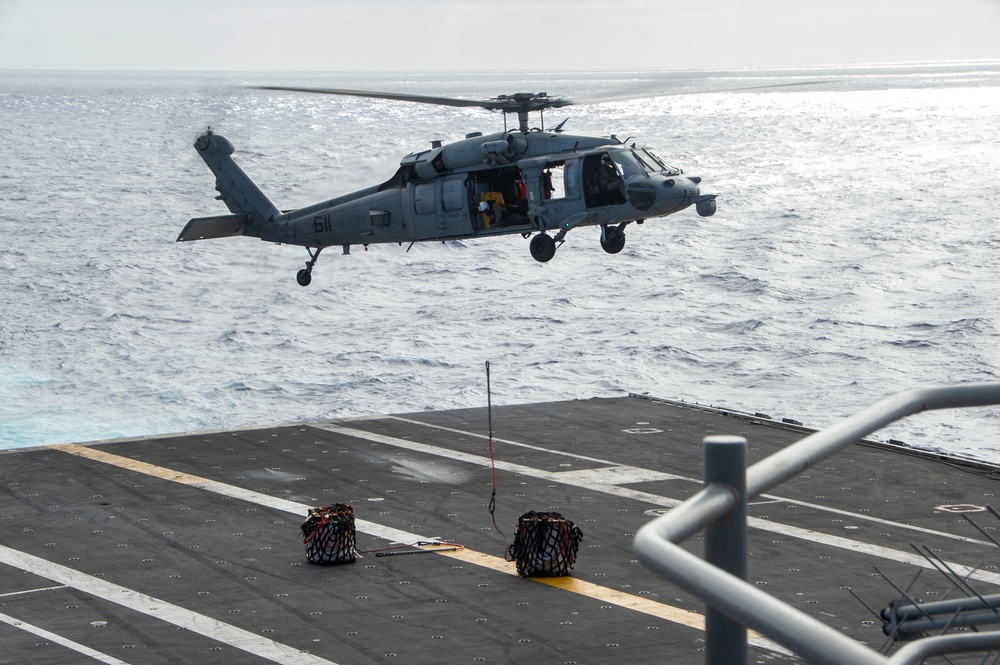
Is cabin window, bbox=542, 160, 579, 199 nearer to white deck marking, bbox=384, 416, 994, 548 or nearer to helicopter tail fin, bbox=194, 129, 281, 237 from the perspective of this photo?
white deck marking, bbox=384, 416, 994, 548

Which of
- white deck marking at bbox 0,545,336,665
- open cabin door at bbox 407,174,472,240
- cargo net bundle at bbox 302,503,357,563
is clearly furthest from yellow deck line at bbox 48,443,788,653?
open cabin door at bbox 407,174,472,240

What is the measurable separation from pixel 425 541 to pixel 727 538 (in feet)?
61.9

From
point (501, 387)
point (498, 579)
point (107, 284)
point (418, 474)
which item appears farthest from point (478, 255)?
point (498, 579)

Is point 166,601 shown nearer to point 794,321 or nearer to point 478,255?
point 794,321

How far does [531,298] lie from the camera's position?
69688 millimetres

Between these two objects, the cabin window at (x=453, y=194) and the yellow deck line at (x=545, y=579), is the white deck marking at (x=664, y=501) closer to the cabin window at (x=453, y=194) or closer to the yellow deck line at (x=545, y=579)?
the yellow deck line at (x=545, y=579)

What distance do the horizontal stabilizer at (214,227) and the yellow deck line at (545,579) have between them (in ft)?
16.4

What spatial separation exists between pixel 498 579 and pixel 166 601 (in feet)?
15.8

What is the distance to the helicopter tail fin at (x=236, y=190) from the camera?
30.7 m

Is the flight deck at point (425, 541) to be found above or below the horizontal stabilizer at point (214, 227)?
below

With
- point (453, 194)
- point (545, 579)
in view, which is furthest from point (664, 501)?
point (453, 194)

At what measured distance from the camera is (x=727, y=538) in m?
3.09

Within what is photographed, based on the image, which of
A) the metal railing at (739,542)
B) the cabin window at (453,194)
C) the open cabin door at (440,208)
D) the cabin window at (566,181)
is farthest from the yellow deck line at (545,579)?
the metal railing at (739,542)

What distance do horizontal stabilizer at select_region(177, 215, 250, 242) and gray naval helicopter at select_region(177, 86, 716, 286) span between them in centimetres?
7
